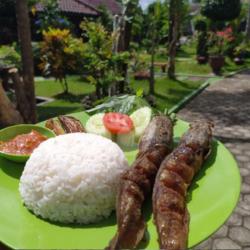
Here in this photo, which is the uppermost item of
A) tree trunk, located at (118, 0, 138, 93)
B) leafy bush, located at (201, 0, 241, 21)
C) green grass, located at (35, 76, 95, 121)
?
leafy bush, located at (201, 0, 241, 21)

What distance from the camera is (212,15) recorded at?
95.1 ft

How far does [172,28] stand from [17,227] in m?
16.8

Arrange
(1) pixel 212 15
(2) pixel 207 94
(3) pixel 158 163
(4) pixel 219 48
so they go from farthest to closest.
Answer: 1. (1) pixel 212 15
2. (4) pixel 219 48
3. (2) pixel 207 94
4. (3) pixel 158 163

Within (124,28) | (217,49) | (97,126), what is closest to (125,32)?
(124,28)

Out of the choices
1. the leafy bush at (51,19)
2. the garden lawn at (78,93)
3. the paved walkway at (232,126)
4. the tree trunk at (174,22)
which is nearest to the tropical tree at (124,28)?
the garden lawn at (78,93)

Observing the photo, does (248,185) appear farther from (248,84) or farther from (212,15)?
(212,15)

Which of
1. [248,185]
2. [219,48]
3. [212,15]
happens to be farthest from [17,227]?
[212,15]

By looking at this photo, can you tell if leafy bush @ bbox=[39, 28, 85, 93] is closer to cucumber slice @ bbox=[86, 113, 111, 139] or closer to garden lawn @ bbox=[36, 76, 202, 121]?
garden lawn @ bbox=[36, 76, 202, 121]

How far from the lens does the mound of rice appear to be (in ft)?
8.64

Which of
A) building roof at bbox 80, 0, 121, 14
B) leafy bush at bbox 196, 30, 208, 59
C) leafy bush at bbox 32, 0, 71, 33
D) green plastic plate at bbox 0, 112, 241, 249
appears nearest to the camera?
green plastic plate at bbox 0, 112, 241, 249

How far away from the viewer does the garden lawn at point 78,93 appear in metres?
12.5

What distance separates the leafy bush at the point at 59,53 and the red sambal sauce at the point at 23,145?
10253 mm

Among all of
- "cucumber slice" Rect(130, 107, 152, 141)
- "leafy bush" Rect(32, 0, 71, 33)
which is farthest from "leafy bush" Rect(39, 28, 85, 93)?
"cucumber slice" Rect(130, 107, 152, 141)

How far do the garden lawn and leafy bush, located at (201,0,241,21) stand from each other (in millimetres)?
12529
